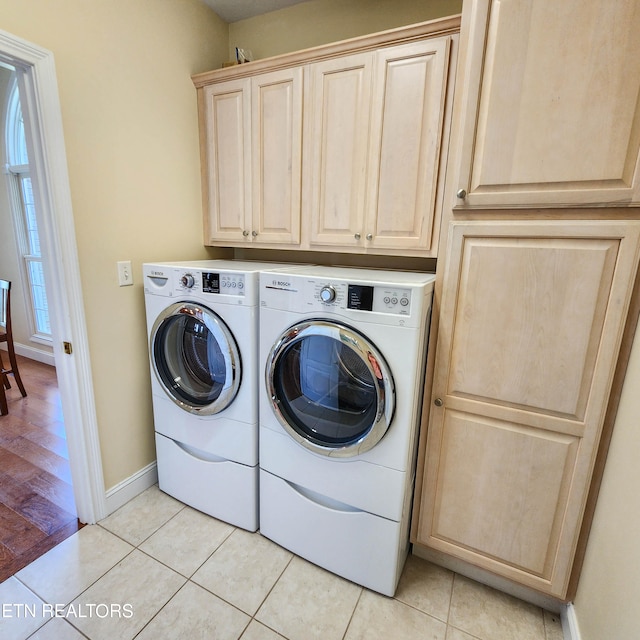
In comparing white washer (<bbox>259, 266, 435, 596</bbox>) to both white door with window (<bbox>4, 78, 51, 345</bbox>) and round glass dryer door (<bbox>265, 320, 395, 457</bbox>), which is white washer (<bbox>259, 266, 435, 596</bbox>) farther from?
white door with window (<bbox>4, 78, 51, 345</bbox>)

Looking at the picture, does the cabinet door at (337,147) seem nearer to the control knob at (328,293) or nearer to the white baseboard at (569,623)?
the control knob at (328,293)

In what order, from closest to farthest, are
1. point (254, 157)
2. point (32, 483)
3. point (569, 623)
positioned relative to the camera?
1. point (569, 623)
2. point (254, 157)
3. point (32, 483)

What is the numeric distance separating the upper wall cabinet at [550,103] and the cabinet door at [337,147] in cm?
49

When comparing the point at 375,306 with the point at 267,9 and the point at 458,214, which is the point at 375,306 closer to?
the point at 458,214

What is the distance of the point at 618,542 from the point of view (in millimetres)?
1014

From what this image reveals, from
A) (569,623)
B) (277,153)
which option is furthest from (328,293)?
(569,623)

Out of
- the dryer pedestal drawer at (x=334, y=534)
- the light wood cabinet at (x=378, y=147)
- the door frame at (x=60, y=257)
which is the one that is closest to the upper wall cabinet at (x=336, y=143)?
the light wood cabinet at (x=378, y=147)

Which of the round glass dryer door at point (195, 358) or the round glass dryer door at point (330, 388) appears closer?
the round glass dryer door at point (330, 388)

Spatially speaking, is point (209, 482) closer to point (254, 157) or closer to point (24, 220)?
point (254, 157)

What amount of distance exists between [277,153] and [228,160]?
33 cm

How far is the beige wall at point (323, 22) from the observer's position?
1.67 m

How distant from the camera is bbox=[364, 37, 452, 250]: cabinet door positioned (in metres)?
1.39

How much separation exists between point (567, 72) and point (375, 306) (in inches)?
34.5
